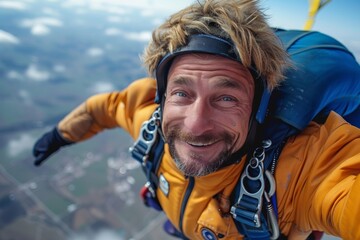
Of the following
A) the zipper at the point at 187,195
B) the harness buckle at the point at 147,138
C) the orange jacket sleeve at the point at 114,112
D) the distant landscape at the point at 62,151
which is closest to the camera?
the zipper at the point at 187,195

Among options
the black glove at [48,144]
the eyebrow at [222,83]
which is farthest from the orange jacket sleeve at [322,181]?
the black glove at [48,144]

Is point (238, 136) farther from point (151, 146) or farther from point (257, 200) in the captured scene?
point (151, 146)

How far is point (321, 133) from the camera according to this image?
3.39 ft

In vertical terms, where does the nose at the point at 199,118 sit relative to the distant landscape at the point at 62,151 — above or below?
above

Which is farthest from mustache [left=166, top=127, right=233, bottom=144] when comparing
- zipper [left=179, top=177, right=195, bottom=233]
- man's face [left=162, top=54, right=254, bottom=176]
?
zipper [left=179, top=177, right=195, bottom=233]

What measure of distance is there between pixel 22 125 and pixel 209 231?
42.2 m

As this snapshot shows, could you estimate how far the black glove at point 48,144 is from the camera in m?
2.15

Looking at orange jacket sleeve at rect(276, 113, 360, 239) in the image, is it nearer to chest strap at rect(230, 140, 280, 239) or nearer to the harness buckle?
chest strap at rect(230, 140, 280, 239)

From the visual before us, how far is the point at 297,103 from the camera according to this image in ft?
3.48

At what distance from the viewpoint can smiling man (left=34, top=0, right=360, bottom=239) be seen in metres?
0.97

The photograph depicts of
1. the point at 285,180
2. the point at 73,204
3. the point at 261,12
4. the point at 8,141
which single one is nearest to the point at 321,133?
the point at 285,180

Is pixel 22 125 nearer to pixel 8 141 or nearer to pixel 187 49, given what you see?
pixel 8 141

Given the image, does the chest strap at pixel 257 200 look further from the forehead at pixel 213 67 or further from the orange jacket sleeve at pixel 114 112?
the orange jacket sleeve at pixel 114 112

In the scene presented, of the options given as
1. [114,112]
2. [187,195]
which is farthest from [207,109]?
[114,112]
